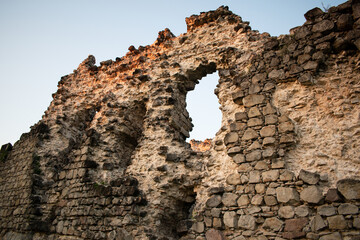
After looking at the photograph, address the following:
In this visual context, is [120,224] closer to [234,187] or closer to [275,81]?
[234,187]

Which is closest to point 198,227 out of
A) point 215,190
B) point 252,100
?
point 215,190

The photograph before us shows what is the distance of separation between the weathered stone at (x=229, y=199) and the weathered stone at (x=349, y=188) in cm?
136

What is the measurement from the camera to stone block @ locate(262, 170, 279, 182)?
11.6ft

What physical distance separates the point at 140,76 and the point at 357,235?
5.08 metres

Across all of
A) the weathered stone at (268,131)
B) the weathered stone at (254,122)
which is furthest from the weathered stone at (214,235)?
the weathered stone at (254,122)

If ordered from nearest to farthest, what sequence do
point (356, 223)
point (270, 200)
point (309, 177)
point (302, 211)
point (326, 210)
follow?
point (356, 223) → point (326, 210) → point (302, 211) → point (309, 177) → point (270, 200)

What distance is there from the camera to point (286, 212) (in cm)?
330

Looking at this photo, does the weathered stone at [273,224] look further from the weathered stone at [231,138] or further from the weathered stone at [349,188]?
the weathered stone at [231,138]

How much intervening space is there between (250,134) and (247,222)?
4.30ft

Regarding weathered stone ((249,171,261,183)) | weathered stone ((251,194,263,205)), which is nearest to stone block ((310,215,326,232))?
weathered stone ((251,194,263,205))

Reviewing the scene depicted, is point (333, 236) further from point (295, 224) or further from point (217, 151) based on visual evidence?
point (217, 151)

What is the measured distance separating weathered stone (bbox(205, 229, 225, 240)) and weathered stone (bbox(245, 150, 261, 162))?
116cm

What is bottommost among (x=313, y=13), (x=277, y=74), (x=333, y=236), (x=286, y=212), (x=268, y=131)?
(x=333, y=236)

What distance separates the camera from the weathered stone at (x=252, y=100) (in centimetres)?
415
